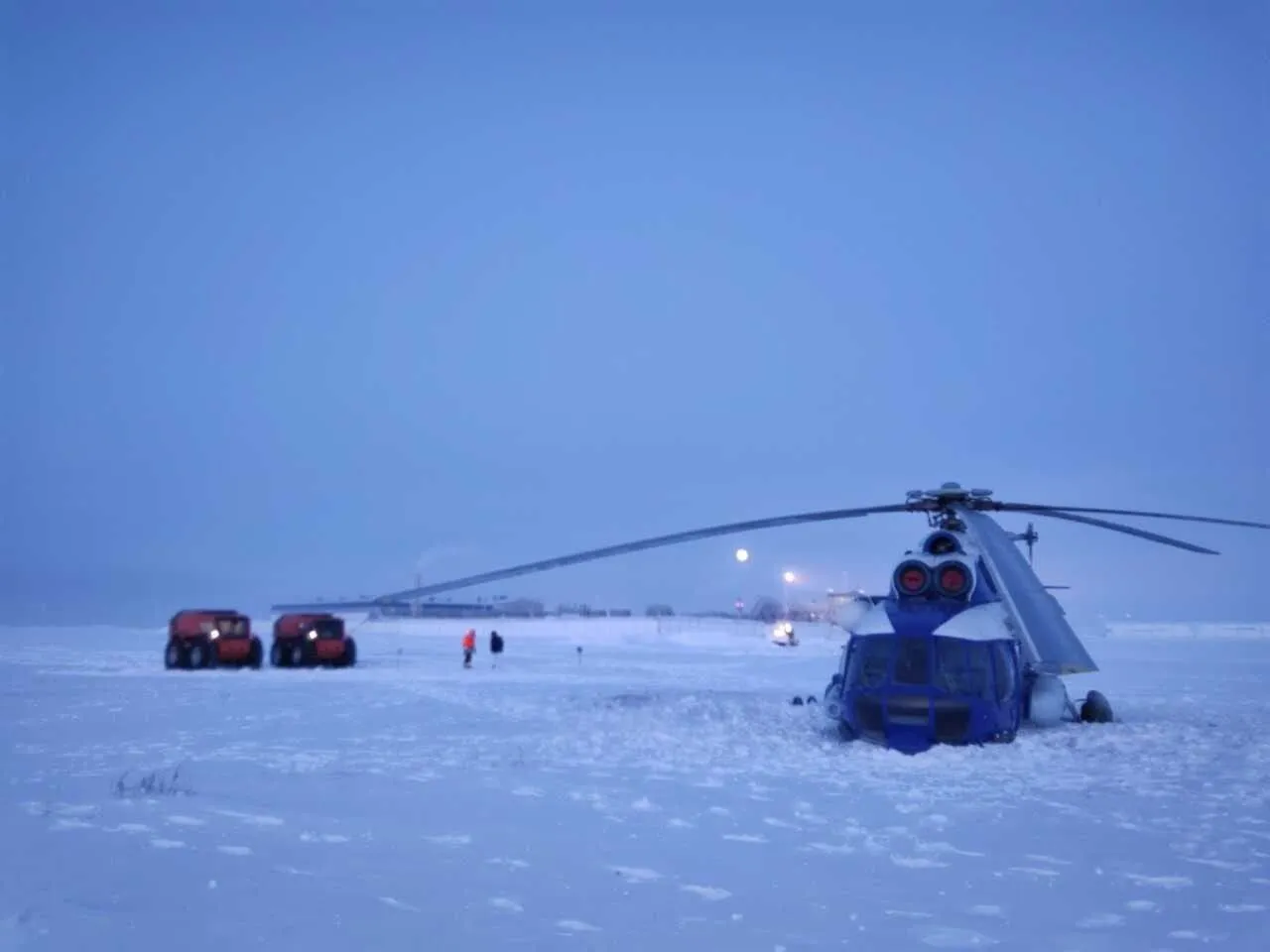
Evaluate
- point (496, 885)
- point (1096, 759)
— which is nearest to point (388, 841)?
point (496, 885)

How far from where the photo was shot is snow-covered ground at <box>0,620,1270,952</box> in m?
7.10

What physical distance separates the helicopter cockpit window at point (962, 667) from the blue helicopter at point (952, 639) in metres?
0.01

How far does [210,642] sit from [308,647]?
9.86 feet

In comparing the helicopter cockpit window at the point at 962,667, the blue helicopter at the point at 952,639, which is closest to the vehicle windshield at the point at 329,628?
the blue helicopter at the point at 952,639

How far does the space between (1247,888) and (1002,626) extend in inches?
309

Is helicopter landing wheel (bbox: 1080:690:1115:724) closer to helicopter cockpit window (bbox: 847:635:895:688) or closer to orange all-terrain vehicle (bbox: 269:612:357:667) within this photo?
helicopter cockpit window (bbox: 847:635:895:688)

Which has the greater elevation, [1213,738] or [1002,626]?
[1002,626]

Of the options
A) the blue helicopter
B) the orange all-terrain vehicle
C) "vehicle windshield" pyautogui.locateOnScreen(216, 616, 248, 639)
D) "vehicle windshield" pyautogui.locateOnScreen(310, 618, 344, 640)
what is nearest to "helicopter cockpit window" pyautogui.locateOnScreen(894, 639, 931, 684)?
the blue helicopter

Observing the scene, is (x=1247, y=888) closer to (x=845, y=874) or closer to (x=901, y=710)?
(x=845, y=874)

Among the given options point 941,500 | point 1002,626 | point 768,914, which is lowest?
point 768,914

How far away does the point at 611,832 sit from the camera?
9.98 metres

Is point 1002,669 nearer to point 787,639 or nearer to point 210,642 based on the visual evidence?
point 210,642

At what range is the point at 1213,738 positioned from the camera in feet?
55.6

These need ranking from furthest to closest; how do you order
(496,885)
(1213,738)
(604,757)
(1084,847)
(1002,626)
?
(1213,738) → (1002,626) → (604,757) → (1084,847) → (496,885)
